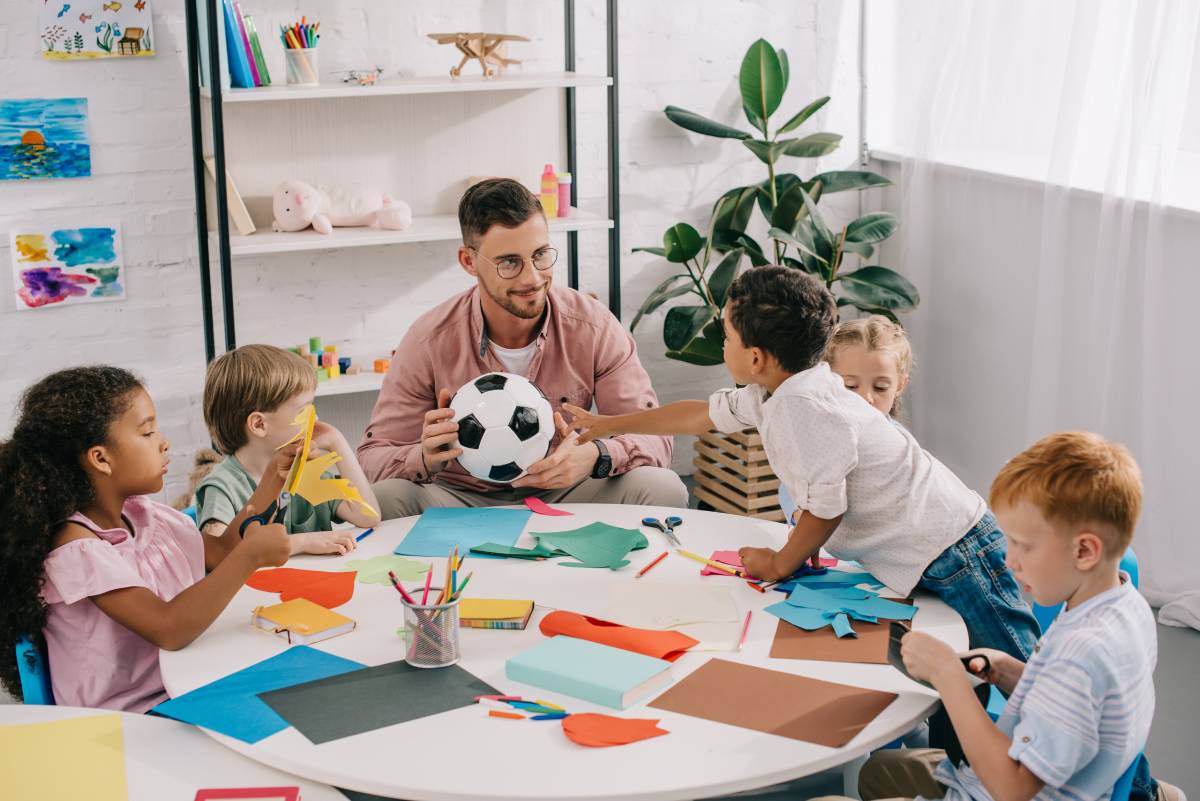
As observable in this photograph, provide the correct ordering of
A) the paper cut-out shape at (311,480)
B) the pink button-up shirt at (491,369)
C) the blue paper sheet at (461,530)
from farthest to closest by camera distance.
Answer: the pink button-up shirt at (491,369)
the blue paper sheet at (461,530)
the paper cut-out shape at (311,480)

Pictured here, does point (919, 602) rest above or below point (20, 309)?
below

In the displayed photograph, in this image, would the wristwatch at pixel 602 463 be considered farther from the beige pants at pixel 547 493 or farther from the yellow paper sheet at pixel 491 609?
the yellow paper sheet at pixel 491 609

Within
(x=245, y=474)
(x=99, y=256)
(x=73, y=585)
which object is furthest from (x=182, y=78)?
(x=73, y=585)

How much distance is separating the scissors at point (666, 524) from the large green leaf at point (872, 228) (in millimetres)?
1818

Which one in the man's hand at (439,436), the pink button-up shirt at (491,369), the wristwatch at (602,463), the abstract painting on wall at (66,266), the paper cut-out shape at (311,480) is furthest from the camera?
the abstract painting on wall at (66,266)

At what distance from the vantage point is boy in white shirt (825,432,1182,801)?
130 cm

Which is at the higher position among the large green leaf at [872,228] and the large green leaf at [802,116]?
the large green leaf at [802,116]

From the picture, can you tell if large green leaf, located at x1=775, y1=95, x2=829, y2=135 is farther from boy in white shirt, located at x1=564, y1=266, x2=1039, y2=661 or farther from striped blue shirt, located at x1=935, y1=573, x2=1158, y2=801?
striped blue shirt, located at x1=935, y1=573, x2=1158, y2=801

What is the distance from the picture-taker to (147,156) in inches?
129

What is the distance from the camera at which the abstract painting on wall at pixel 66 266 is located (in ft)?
10.5

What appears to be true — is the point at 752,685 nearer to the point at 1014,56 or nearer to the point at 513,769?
the point at 513,769

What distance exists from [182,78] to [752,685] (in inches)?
97.5

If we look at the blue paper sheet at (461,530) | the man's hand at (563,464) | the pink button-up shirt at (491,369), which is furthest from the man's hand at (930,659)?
the pink button-up shirt at (491,369)

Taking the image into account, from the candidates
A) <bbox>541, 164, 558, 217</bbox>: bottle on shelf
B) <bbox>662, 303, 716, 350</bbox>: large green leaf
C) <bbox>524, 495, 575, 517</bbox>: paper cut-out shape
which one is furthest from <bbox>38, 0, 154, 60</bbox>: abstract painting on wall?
<bbox>524, 495, 575, 517</bbox>: paper cut-out shape
